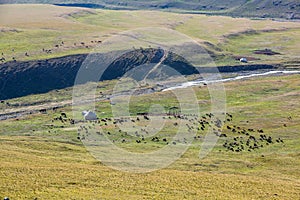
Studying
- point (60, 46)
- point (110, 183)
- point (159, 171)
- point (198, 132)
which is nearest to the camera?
point (110, 183)

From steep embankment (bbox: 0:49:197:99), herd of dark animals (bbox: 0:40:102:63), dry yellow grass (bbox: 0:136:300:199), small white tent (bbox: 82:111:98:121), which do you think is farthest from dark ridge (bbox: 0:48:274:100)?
dry yellow grass (bbox: 0:136:300:199)

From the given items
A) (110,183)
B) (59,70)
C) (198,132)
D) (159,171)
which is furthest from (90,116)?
(110,183)

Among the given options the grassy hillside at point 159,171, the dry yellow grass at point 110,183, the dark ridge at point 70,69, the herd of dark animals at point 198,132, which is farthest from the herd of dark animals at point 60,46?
the dry yellow grass at point 110,183

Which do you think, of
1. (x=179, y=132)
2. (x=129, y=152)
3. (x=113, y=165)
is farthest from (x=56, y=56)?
(x=113, y=165)

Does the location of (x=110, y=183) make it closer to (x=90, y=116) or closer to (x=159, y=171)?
(x=159, y=171)

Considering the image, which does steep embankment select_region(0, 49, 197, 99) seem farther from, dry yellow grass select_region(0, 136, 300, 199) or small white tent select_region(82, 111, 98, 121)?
dry yellow grass select_region(0, 136, 300, 199)

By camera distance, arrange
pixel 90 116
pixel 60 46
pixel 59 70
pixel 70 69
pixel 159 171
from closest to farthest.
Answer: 1. pixel 159 171
2. pixel 90 116
3. pixel 59 70
4. pixel 70 69
5. pixel 60 46

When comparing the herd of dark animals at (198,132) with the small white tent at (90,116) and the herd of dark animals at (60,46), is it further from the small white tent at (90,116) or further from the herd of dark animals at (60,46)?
the herd of dark animals at (60,46)
